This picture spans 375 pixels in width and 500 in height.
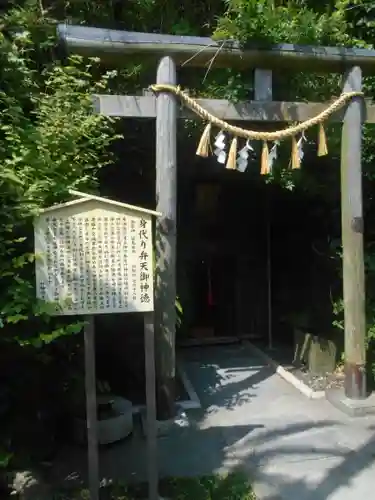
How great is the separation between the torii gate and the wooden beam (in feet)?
→ 0.04

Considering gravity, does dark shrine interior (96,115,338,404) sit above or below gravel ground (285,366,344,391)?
above

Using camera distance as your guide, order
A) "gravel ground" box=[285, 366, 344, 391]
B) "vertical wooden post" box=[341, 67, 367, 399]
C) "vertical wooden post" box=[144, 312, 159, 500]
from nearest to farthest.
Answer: "vertical wooden post" box=[144, 312, 159, 500], "vertical wooden post" box=[341, 67, 367, 399], "gravel ground" box=[285, 366, 344, 391]

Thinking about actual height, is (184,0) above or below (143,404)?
above

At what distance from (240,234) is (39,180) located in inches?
266

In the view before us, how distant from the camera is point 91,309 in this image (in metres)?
3.67

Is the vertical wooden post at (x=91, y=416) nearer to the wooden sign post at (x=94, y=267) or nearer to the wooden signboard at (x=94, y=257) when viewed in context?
the wooden sign post at (x=94, y=267)

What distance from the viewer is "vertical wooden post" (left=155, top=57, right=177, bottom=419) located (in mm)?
5504

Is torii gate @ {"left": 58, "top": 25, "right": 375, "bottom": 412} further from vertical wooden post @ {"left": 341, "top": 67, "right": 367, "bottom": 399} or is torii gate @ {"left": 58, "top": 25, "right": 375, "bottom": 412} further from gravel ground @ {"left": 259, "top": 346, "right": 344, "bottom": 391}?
gravel ground @ {"left": 259, "top": 346, "right": 344, "bottom": 391}

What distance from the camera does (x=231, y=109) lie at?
19.2ft

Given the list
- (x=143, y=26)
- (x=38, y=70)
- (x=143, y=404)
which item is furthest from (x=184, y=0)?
(x=143, y=404)

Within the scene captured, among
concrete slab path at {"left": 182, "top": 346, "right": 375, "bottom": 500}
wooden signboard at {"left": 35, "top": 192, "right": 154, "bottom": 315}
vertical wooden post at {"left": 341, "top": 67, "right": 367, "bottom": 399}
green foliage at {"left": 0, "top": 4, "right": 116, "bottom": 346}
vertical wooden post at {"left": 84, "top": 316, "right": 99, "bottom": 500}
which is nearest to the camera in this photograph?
green foliage at {"left": 0, "top": 4, "right": 116, "bottom": 346}

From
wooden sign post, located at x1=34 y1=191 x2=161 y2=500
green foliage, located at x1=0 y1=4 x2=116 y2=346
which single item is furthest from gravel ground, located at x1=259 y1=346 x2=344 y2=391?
green foliage, located at x1=0 y1=4 x2=116 y2=346

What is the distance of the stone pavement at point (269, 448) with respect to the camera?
433cm

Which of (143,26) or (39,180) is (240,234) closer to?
(143,26)
